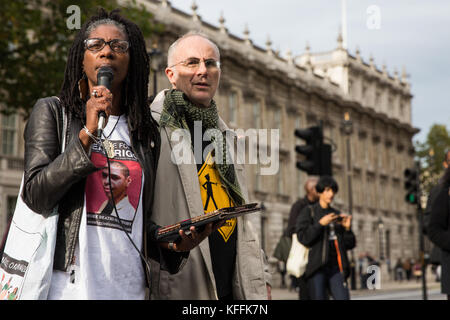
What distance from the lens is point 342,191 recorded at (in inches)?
2130

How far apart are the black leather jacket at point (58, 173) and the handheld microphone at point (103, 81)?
85mm

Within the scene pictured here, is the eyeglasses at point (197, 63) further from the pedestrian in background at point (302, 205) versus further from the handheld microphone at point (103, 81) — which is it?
the pedestrian in background at point (302, 205)

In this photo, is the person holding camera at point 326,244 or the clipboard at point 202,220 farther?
the person holding camera at point 326,244

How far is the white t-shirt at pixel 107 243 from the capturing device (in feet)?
7.83

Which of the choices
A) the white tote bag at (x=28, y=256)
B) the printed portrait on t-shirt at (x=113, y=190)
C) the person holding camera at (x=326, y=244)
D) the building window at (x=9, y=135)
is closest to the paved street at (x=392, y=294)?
the person holding camera at (x=326, y=244)

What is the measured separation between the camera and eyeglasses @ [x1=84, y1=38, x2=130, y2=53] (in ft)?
8.90

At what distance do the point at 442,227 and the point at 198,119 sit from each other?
120 inches

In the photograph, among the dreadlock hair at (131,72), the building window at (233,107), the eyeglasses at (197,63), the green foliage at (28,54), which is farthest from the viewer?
the building window at (233,107)

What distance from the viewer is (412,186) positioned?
1634 centimetres

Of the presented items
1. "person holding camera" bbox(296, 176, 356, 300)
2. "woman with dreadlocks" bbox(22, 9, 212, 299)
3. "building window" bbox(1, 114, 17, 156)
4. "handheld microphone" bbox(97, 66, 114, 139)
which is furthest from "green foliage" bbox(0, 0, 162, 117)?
"handheld microphone" bbox(97, 66, 114, 139)

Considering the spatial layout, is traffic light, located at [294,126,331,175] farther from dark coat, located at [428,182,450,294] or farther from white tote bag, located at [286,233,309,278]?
dark coat, located at [428,182,450,294]

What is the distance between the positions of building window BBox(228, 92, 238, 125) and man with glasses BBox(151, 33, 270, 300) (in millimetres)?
36977

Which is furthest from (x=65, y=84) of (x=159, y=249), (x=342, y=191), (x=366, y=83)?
(x=366, y=83)

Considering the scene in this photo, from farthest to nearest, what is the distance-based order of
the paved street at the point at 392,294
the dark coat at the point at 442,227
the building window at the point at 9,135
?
the building window at the point at 9,135 → the paved street at the point at 392,294 → the dark coat at the point at 442,227
